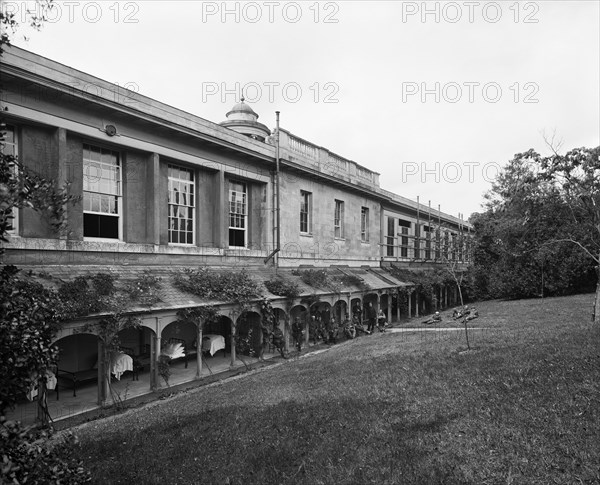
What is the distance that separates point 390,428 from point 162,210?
11.5 metres

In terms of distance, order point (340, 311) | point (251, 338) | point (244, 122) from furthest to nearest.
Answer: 1. point (244, 122)
2. point (340, 311)
3. point (251, 338)

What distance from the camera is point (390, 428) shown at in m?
6.07

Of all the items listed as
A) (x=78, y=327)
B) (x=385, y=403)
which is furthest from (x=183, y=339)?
(x=385, y=403)

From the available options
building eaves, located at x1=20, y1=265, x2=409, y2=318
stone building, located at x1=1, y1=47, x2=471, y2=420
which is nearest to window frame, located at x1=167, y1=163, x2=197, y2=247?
stone building, located at x1=1, y1=47, x2=471, y2=420

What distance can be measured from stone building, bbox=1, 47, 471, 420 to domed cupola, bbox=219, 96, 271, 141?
18.7 ft

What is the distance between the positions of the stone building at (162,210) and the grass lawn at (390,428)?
3.44 metres

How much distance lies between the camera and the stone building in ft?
35.9

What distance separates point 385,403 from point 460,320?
1425 cm

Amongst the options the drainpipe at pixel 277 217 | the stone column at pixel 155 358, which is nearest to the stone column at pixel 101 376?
the stone column at pixel 155 358

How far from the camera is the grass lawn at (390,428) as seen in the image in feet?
15.9

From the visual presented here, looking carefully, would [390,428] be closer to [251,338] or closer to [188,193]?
[251,338]

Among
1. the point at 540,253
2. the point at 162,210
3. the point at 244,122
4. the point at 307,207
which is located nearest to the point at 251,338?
the point at 162,210

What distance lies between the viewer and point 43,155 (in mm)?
11203

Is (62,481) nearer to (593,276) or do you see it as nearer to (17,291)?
(17,291)
